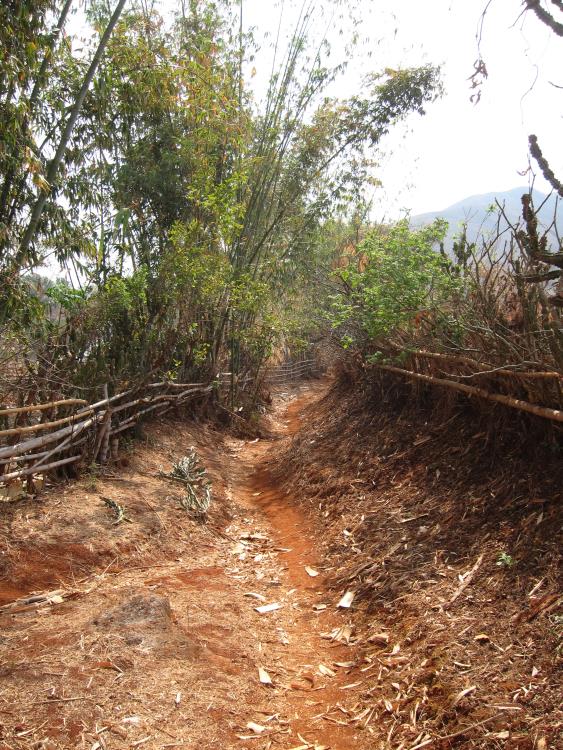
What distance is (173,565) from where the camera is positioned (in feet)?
14.2

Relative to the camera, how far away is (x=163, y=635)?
9.83 feet

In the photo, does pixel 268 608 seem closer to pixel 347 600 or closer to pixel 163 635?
pixel 347 600

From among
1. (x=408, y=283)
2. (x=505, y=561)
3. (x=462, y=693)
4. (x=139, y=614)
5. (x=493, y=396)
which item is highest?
(x=408, y=283)

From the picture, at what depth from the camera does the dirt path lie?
2.40 m

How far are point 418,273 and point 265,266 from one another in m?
5.09

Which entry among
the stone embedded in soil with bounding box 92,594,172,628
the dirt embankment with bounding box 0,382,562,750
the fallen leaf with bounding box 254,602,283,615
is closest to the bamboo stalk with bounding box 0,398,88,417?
the dirt embankment with bounding box 0,382,562,750

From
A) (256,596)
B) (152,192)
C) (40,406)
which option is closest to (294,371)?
(152,192)

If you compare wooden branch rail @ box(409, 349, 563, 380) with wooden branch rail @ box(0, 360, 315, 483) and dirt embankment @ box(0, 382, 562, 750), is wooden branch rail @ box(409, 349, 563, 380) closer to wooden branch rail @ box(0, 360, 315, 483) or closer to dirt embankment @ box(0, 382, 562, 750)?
dirt embankment @ box(0, 382, 562, 750)

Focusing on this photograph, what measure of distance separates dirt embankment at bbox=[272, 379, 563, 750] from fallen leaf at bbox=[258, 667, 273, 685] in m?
0.45

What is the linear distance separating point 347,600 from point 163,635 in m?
1.30

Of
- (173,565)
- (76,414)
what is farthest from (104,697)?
(76,414)

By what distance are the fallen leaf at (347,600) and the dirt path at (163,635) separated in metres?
0.05

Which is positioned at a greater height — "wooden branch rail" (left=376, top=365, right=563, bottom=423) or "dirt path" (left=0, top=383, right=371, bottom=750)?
"wooden branch rail" (left=376, top=365, right=563, bottom=423)

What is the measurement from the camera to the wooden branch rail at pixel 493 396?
340 cm
